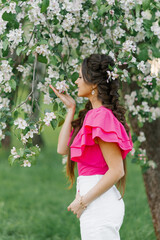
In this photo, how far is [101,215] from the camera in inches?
87.1

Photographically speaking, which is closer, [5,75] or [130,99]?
[5,75]

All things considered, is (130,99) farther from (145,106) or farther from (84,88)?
(84,88)

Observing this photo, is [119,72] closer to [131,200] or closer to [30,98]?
[30,98]

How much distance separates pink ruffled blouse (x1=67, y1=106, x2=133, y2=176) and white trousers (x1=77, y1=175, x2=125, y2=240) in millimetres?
72

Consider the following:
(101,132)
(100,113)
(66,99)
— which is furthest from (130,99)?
(101,132)

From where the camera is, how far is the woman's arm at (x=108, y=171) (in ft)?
7.22

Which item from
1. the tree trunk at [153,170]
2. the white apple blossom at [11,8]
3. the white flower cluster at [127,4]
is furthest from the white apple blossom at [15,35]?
the tree trunk at [153,170]

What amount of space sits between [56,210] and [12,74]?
11.1 ft

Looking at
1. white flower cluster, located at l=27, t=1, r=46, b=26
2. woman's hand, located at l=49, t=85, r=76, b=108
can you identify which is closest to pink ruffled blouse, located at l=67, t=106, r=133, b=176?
woman's hand, located at l=49, t=85, r=76, b=108

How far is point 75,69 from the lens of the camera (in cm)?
284

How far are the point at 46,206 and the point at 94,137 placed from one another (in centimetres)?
403

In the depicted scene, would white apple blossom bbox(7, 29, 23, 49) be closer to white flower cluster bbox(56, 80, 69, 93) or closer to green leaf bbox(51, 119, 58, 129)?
white flower cluster bbox(56, 80, 69, 93)

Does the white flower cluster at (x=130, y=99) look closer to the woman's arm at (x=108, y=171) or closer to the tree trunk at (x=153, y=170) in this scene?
the tree trunk at (x=153, y=170)

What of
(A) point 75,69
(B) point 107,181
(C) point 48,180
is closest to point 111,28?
(A) point 75,69
